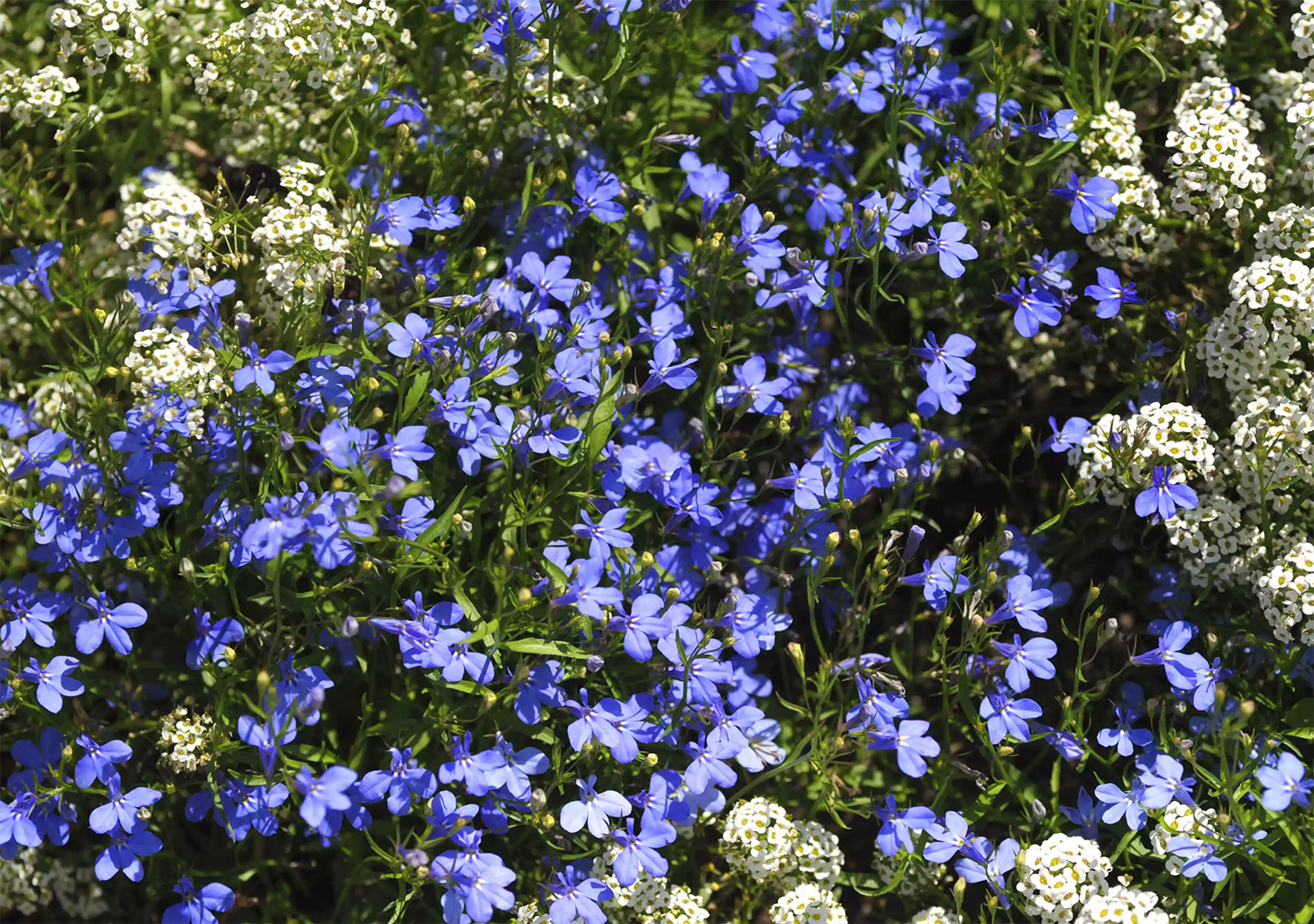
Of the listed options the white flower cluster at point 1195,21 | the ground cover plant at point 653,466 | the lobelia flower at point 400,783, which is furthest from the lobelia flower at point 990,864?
the white flower cluster at point 1195,21

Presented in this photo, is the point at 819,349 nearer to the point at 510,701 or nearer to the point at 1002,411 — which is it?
the point at 1002,411

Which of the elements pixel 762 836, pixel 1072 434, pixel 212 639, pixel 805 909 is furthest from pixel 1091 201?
pixel 212 639

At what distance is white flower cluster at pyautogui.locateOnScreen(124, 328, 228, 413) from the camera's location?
10.9ft

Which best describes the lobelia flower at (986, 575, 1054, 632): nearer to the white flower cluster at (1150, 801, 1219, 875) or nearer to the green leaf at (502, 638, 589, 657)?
the white flower cluster at (1150, 801, 1219, 875)

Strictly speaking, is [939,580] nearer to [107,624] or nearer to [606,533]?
[606,533]

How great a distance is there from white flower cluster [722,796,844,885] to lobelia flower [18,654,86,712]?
1.86 m

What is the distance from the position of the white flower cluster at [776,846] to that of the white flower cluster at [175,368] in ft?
6.24

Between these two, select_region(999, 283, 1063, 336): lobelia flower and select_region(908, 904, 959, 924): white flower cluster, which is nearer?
select_region(908, 904, 959, 924): white flower cluster

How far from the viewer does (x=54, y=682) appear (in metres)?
3.32

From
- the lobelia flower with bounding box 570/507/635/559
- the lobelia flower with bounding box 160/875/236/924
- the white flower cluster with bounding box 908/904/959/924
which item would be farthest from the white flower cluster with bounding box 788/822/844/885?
the lobelia flower with bounding box 160/875/236/924

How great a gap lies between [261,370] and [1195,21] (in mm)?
3135

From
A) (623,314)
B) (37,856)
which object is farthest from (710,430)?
(37,856)

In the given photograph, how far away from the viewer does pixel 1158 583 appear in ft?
12.7

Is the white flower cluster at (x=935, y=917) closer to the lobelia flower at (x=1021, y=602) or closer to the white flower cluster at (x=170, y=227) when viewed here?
the lobelia flower at (x=1021, y=602)
